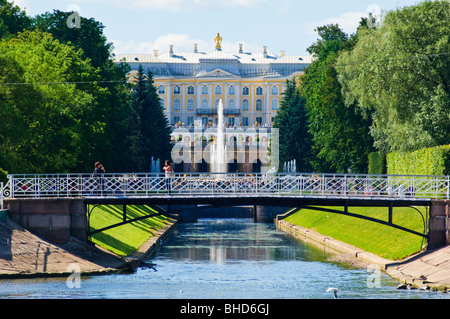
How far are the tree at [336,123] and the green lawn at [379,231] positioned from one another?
10437mm

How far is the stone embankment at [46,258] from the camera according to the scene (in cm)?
4219

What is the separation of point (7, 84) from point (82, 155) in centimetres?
1187

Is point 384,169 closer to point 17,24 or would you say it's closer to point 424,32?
point 424,32

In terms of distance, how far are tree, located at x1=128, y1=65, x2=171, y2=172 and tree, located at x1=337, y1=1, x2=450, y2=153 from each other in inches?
1483

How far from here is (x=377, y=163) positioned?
78.0 m

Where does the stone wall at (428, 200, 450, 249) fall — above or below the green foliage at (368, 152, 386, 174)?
below

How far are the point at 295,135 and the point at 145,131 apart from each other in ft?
60.0

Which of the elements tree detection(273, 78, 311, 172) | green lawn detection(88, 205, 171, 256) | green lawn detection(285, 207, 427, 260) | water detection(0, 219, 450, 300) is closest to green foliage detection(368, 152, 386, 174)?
green lawn detection(285, 207, 427, 260)

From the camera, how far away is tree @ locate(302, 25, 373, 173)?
83188 mm

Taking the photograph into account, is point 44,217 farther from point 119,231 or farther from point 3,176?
point 119,231

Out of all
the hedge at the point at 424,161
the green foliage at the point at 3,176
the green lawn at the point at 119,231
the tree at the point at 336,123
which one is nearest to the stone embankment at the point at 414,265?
the hedge at the point at 424,161

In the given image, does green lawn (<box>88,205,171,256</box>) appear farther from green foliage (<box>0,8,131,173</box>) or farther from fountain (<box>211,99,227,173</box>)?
fountain (<box>211,99,227,173</box>)

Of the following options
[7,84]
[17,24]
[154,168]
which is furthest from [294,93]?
[7,84]

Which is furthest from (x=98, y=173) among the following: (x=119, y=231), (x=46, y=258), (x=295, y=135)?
(x=295, y=135)
